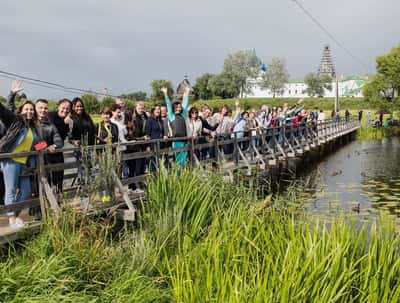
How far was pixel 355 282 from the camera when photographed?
3236 millimetres

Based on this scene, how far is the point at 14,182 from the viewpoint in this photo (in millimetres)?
4668

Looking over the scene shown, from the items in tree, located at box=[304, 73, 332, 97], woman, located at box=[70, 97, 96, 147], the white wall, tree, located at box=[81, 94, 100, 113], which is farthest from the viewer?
the white wall

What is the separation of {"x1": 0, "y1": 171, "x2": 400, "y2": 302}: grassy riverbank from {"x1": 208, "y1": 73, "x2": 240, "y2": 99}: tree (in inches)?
3322

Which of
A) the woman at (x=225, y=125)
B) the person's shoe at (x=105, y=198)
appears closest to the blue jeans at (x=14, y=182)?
the person's shoe at (x=105, y=198)

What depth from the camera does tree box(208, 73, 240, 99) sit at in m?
88.0

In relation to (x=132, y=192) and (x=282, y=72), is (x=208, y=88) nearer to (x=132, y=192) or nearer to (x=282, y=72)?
(x=282, y=72)

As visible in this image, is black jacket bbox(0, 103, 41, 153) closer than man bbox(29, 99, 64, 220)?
Yes

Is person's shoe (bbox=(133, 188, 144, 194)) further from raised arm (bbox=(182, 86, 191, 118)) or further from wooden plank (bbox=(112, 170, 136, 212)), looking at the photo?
raised arm (bbox=(182, 86, 191, 118))

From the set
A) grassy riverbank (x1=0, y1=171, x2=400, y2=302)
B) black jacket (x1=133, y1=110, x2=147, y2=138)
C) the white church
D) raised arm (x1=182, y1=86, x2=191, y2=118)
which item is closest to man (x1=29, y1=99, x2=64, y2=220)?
grassy riverbank (x1=0, y1=171, x2=400, y2=302)

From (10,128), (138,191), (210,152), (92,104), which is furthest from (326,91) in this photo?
(10,128)

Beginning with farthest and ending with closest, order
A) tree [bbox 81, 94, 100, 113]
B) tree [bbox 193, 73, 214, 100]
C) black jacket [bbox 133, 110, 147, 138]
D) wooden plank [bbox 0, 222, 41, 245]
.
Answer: tree [bbox 193, 73, 214, 100] < tree [bbox 81, 94, 100, 113] < black jacket [bbox 133, 110, 147, 138] < wooden plank [bbox 0, 222, 41, 245]

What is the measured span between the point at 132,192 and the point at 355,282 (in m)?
3.89

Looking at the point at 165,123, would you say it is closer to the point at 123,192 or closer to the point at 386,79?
the point at 123,192

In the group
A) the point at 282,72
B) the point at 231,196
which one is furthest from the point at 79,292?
the point at 282,72
